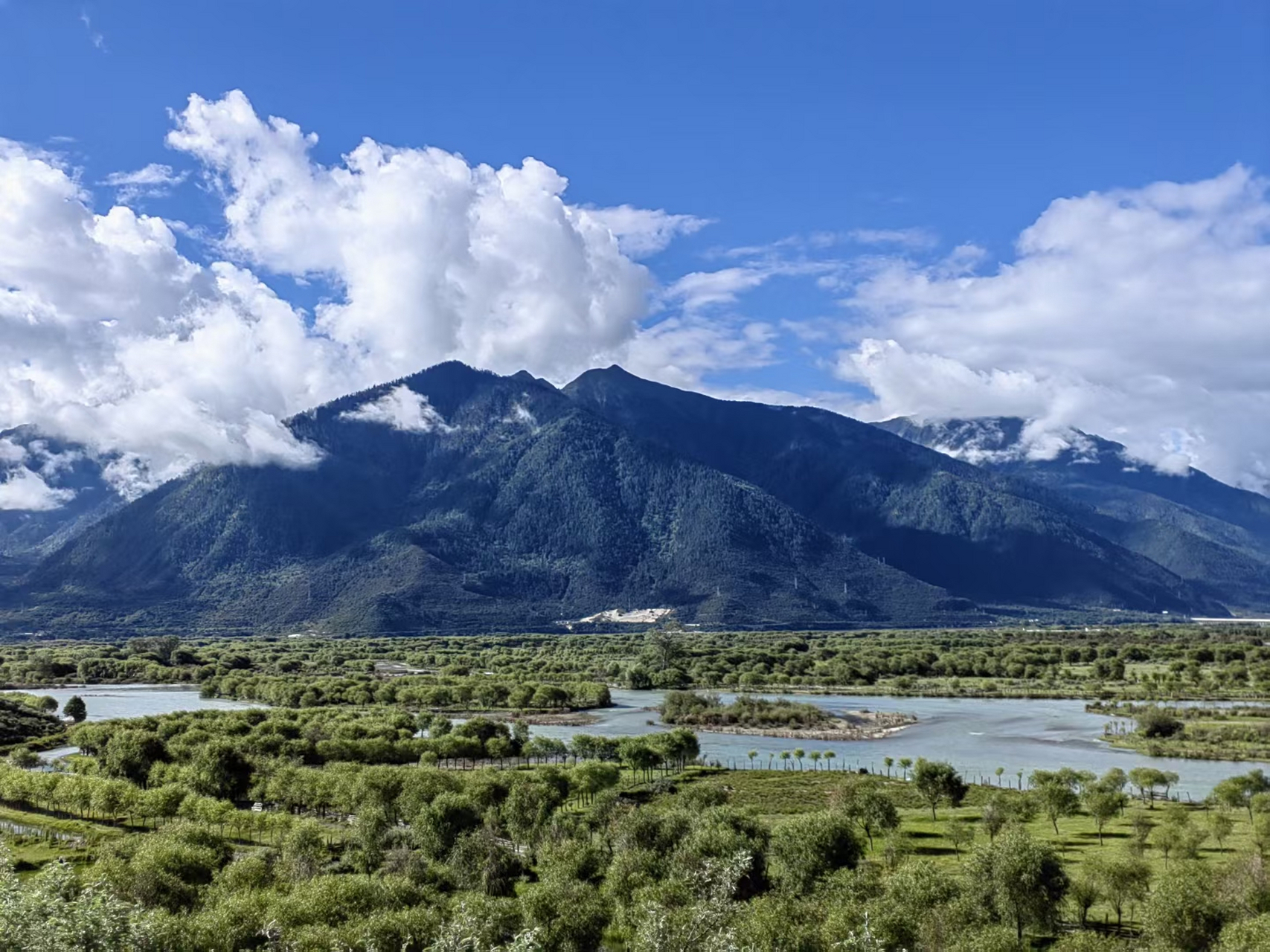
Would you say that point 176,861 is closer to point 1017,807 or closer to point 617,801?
point 617,801

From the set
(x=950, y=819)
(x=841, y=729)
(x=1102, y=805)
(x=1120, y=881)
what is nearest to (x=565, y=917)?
(x=1120, y=881)

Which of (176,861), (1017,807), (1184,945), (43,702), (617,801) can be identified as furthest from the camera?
(43,702)

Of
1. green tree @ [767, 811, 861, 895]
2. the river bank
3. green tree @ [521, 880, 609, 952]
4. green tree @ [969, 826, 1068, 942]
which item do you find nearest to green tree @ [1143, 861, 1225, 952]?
green tree @ [969, 826, 1068, 942]

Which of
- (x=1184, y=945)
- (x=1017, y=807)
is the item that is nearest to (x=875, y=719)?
(x=1017, y=807)

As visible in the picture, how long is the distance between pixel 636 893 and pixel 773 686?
139m

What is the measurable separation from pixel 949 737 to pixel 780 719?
939 inches

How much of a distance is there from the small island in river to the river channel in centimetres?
272

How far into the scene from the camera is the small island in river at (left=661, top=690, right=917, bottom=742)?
129 meters

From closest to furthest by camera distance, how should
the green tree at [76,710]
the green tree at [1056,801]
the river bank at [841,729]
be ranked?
the green tree at [1056,801], the river bank at [841,729], the green tree at [76,710]

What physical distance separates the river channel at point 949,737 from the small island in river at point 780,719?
2.72 meters

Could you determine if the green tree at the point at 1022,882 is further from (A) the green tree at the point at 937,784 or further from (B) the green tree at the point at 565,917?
(A) the green tree at the point at 937,784

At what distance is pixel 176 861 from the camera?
51969 millimetres

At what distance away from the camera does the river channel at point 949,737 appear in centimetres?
9975

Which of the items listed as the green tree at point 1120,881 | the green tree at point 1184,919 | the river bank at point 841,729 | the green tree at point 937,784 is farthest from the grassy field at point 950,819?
the river bank at point 841,729
